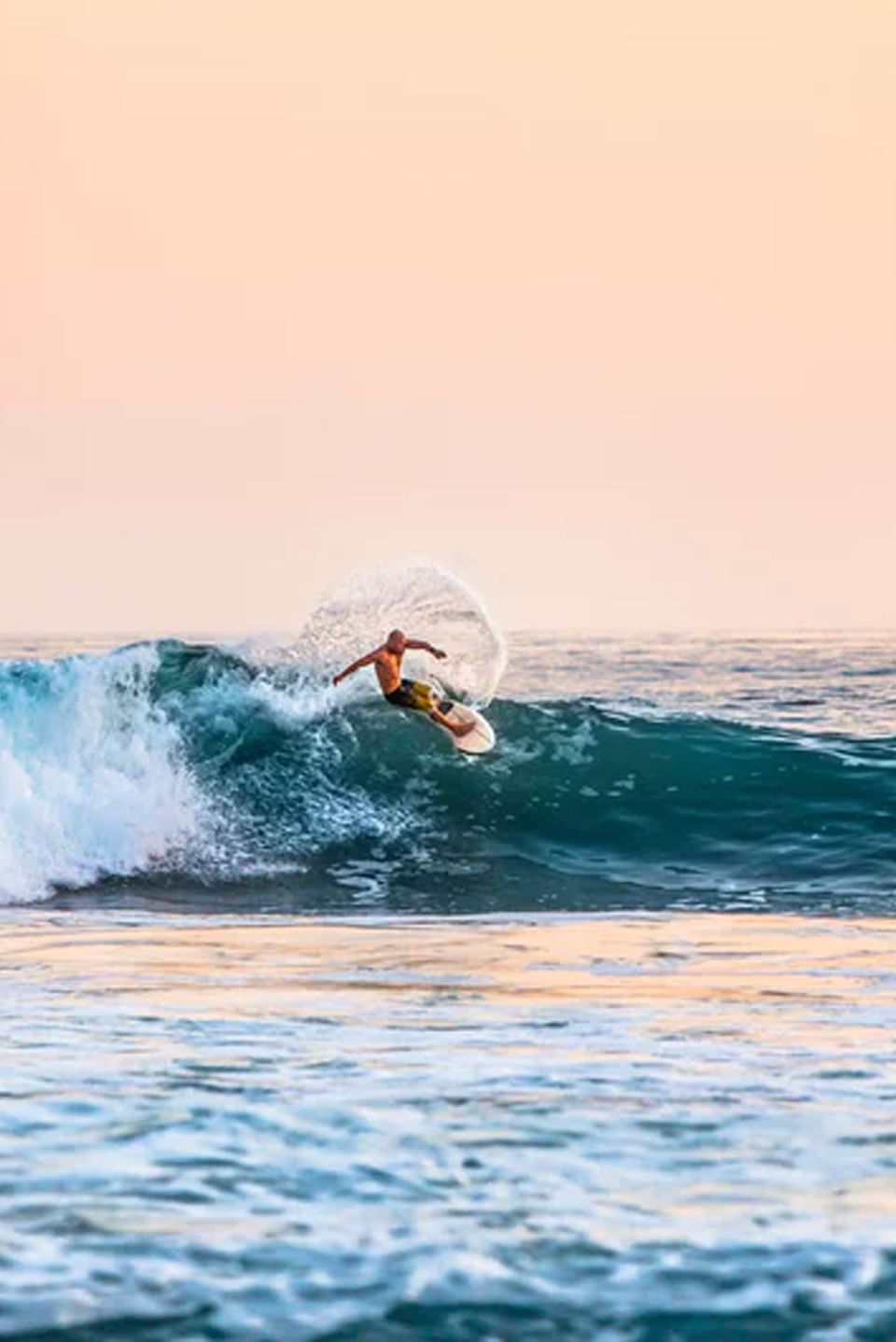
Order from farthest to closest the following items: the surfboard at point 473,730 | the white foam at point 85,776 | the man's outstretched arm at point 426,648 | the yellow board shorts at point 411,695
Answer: the surfboard at point 473,730 → the yellow board shorts at point 411,695 → the white foam at point 85,776 → the man's outstretched arm at point 426,648

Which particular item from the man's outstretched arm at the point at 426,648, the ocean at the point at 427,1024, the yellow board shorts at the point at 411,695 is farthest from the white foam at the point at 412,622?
the man's outstretched arm at the point at 426,648

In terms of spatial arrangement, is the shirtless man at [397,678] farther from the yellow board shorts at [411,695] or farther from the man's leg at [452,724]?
the man's leg at [452,724]

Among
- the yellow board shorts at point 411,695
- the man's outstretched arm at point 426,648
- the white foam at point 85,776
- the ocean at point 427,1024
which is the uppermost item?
the man's outstretched arm at point 426,648

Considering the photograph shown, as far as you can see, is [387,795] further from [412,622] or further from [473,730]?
[412,622]

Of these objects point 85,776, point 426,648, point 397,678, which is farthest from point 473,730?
point 85,776

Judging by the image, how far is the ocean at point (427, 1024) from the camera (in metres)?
6.81

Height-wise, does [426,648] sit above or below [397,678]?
above

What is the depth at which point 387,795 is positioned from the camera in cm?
2311

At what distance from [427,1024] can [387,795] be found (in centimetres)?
1232

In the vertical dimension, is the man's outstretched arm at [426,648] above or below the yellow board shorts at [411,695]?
above

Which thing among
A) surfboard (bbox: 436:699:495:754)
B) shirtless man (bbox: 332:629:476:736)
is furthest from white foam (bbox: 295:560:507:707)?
shirtless man (bbox: 332:629:476:736)

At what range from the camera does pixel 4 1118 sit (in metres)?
8.68

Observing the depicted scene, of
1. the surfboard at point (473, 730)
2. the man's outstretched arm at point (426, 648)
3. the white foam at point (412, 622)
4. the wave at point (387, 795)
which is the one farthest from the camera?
the white foam at point (412, 622)

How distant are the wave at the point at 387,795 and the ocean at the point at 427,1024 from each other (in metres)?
0.07
